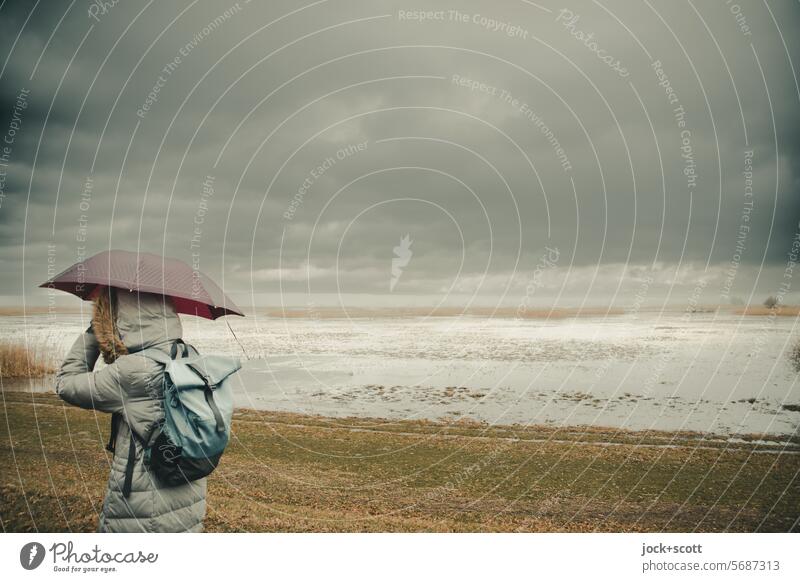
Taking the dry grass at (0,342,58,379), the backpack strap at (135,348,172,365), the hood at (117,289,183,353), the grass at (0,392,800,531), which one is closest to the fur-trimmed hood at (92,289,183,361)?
the hood at (117,289,183,353)

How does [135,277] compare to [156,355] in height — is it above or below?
above

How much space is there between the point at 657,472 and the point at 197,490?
10632 mm

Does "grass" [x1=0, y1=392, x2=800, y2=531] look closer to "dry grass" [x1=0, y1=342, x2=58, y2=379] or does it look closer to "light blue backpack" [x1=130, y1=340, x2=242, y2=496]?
"light blue backpack" [x1=130, y1=340, x2=242, y2=496]

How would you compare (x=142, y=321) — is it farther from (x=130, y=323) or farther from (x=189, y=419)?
(x=189, y=419)

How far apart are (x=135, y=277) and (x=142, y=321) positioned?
0.40m

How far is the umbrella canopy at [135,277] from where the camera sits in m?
4.88

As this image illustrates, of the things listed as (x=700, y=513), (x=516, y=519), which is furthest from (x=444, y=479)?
(x=700, y=513)

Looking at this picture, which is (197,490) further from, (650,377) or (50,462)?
(650,377)

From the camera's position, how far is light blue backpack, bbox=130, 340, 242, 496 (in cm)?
451

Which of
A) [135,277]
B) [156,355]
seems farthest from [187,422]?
[135,277]

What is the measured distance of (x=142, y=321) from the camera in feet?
15.8

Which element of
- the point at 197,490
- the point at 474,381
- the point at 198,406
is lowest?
the point at 474,381

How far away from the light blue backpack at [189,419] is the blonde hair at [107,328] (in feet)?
1.13
